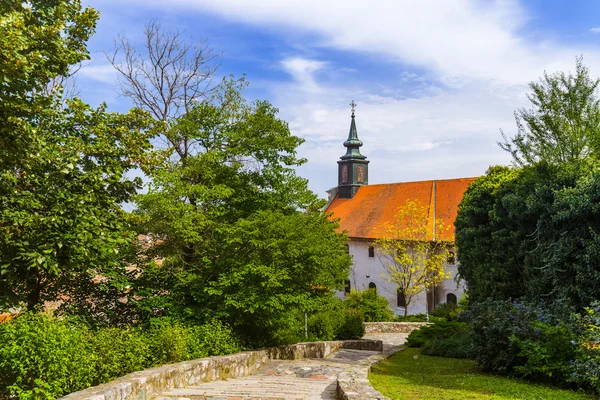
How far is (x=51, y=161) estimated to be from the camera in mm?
9250

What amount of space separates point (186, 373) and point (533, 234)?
1066 cm

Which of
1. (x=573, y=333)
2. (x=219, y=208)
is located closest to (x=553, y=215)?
(x=573, y=333)

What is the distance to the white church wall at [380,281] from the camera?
35344 mm

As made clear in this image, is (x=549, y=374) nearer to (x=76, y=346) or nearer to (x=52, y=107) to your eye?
(x=76, y=346)

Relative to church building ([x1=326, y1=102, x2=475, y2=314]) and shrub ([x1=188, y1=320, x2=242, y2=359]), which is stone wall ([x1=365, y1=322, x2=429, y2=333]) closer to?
church building ([x1=326, y1=102, x2=475, y2=314])

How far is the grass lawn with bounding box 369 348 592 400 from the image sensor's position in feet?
26.5

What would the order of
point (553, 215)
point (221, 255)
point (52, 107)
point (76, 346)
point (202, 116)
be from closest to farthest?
point (76, 346) < point (52, 107) < point (553, 215) < point (221, 255) < point (202, 116)

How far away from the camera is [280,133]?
1561 centimetres

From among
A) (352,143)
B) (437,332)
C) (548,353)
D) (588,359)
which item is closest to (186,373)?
(548,353)

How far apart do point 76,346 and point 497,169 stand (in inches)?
624

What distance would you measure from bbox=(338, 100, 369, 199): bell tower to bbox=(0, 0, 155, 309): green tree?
127 feet

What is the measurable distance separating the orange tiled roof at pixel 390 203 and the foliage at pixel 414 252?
0.91 meters

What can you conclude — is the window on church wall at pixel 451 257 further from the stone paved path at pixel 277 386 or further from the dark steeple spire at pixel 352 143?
the stone paved path at pixel 277 386

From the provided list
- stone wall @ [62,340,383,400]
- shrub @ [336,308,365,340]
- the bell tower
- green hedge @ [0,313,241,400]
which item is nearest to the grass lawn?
stone wall @ [62,340,383,400]
